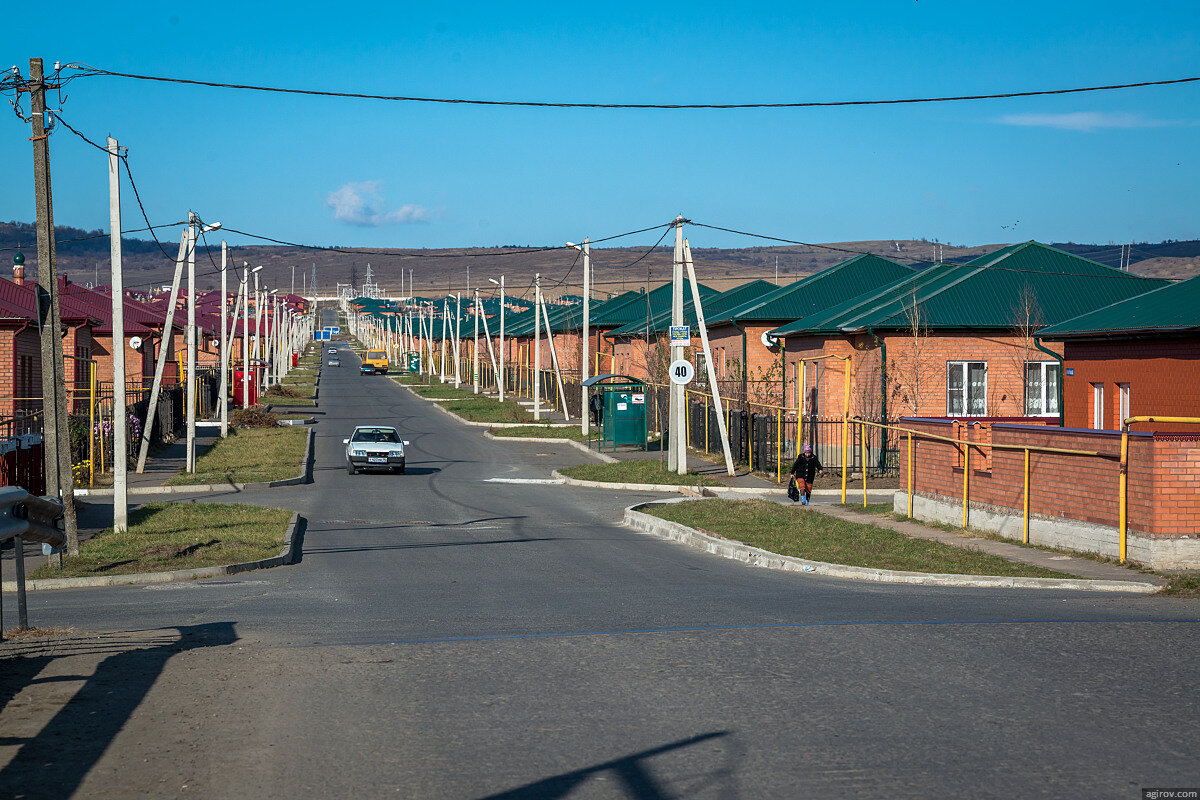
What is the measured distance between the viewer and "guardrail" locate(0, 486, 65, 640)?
8378 mm

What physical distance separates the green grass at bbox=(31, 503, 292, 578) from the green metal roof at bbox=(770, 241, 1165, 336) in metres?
18.1

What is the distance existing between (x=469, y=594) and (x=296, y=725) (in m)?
6.08

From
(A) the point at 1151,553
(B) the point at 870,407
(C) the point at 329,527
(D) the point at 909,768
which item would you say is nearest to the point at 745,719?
(D) the point at 909,768

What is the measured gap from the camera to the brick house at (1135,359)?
21.2m

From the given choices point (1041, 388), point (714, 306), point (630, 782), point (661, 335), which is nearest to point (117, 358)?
point (630, 782)

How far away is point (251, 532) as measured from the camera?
19.0 m

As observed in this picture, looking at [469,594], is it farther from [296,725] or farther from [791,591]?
[296,725]

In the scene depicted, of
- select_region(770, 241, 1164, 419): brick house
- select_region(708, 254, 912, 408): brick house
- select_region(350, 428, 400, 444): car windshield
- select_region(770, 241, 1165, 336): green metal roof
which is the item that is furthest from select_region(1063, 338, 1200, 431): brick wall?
select_region(350, 428, 400, 444): car windshield

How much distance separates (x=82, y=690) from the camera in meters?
8.15

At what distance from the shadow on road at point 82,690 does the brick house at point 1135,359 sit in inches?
634

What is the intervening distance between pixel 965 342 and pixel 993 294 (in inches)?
83.6

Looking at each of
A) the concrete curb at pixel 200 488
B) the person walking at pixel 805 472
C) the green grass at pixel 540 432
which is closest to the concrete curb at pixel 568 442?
the green grass at pixel 540 432

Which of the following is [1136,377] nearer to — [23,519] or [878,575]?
[878,575]

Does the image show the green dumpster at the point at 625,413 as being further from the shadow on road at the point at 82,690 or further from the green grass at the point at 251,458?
the shadow on road at the point at 82,690
